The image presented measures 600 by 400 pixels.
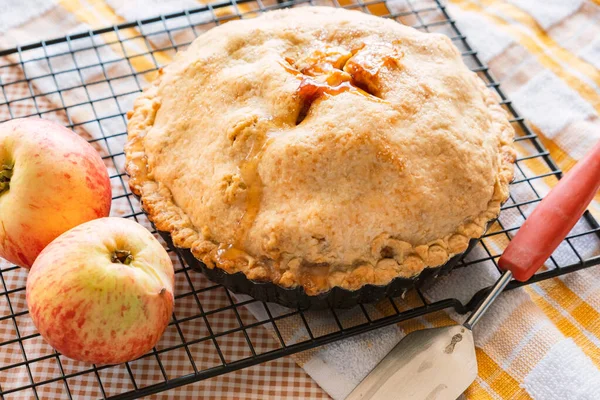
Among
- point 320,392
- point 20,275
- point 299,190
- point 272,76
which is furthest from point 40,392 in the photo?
point 272,76

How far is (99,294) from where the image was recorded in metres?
1.57

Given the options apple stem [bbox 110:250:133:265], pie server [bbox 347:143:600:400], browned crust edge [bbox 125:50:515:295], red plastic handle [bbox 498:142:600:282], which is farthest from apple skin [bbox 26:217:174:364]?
red plastic handle [bbox 498:142:600:282]

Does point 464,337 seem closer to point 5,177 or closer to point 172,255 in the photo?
point 172,255

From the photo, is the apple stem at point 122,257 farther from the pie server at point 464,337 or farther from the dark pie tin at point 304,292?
the pie server at point 464,337

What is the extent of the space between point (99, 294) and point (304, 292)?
0.48 m

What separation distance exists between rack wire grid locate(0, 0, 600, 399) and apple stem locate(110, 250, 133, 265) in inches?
11.2

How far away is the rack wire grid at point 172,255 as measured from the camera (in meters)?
1.83

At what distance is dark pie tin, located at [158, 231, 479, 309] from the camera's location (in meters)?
1.74

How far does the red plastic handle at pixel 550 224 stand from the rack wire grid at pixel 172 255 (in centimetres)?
11

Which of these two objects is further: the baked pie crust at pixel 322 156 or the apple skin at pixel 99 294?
the baked pie crust at pixel 322 156

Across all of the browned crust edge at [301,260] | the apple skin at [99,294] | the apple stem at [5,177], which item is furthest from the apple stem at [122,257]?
the apple stem at [5,177]

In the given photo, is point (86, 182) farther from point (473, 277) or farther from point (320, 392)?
point (473, 277)

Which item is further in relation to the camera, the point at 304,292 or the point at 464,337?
the point at 464,337

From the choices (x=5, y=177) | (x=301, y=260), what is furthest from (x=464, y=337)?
(x=5, y=177)
